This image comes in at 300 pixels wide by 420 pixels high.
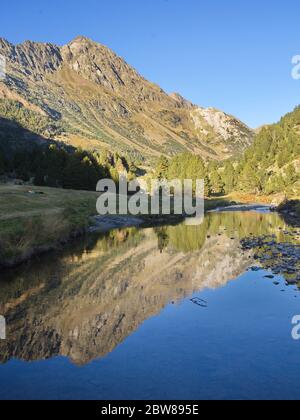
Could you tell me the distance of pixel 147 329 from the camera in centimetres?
2444

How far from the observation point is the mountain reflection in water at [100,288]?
22763mm

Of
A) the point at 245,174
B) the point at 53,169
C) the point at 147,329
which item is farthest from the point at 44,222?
the point at 245,174

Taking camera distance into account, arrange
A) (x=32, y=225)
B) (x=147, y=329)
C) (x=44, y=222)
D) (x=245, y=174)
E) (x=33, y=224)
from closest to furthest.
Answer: (x=147, y=329)
(x=32, y=225)
(x=33, y=224)
(x=44, y=222)
(x=245, y=174)

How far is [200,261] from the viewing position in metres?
43.8

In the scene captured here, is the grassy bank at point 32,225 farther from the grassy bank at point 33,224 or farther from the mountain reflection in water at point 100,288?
the mountain reflection in water at point 100,288

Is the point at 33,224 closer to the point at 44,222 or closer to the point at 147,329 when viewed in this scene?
the point at 44,222

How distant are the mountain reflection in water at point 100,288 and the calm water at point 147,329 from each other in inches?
3.8

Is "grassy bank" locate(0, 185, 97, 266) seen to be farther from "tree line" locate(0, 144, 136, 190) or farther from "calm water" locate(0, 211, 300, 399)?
"tree line" locate(0, 144, 136, 190)

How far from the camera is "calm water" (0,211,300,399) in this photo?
17359 mm

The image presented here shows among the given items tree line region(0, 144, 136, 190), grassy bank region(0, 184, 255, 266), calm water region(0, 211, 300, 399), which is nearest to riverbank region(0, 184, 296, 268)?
grassy bank region(0, 184, 255, 266)

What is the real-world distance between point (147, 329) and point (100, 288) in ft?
32.0

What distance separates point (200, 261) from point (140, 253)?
8.72 m
